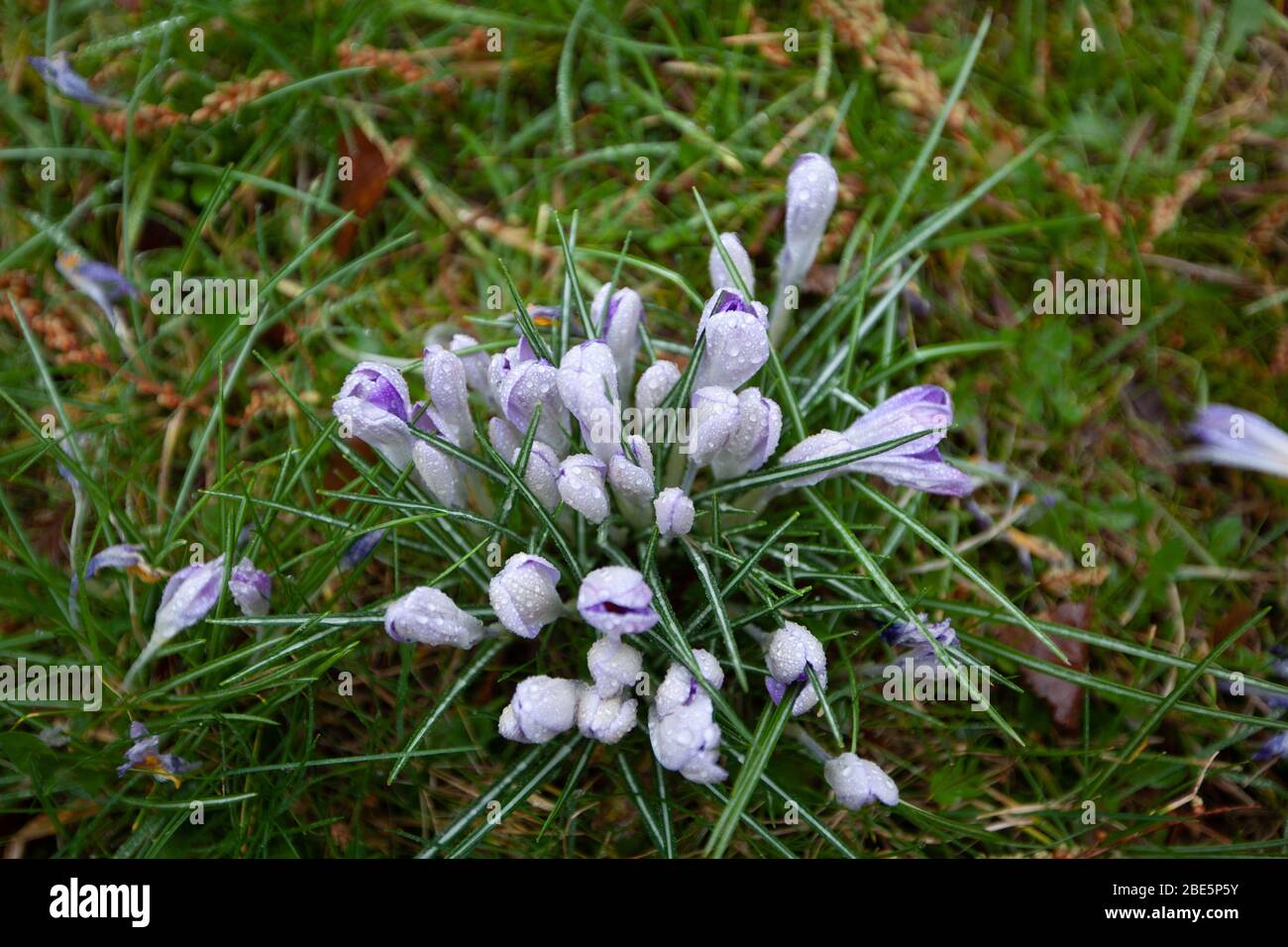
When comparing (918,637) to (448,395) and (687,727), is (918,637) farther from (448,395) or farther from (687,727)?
(448,395)

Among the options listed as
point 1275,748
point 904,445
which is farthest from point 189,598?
point 1275,748

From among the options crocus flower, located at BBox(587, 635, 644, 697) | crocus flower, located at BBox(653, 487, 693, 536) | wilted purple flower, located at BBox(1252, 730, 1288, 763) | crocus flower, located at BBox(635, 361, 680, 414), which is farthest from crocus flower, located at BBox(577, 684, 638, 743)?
wilted purple flower, located at BBox(1252, 730, 1288, 763)

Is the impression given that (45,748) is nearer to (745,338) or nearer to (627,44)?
(745,338)

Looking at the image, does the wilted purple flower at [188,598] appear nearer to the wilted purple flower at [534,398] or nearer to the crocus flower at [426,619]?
the crocus flower at [426,619]

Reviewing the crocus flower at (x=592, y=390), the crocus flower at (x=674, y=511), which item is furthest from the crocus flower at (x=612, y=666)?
the crocus flower at (x=592, y=390)
